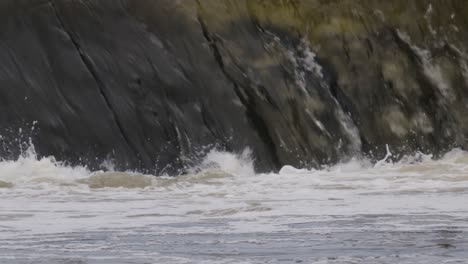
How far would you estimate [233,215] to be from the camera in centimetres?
846

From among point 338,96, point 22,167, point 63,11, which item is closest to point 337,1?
point 338,96

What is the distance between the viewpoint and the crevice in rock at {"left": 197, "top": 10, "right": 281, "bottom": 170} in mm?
13328

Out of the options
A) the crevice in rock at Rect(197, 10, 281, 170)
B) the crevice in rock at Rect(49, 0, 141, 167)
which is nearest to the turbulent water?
the crevice in rock at Rect(197, 10, 281, 170)

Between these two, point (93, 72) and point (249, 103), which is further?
point (249, 103)

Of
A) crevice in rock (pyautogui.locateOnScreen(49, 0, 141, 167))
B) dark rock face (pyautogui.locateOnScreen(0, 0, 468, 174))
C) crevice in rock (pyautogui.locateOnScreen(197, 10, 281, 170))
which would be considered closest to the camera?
dark rock face (pyautogui.locateOnScreen(0, 0, 468, 174))

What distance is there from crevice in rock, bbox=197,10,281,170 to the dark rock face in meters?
0.01

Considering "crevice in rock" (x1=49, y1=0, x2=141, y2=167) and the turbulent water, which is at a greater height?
"crevice in rock" (x1=49, y1=0, x2=141, y2=167)

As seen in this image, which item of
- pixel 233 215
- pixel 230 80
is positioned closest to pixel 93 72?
A: pixel 230 80

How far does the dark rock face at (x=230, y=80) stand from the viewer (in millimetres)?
12531

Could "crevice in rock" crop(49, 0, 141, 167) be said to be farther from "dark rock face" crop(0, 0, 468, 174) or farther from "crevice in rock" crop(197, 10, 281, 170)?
"crevice in rock" crop(197, 10, 281, 170)

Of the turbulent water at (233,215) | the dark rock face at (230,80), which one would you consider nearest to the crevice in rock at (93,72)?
the dark rock face at (230,80)

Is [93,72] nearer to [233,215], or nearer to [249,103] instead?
[249,103]

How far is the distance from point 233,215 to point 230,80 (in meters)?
5.27

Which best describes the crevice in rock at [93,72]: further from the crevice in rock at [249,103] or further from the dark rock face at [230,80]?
the crevice in rock at [249,103]
